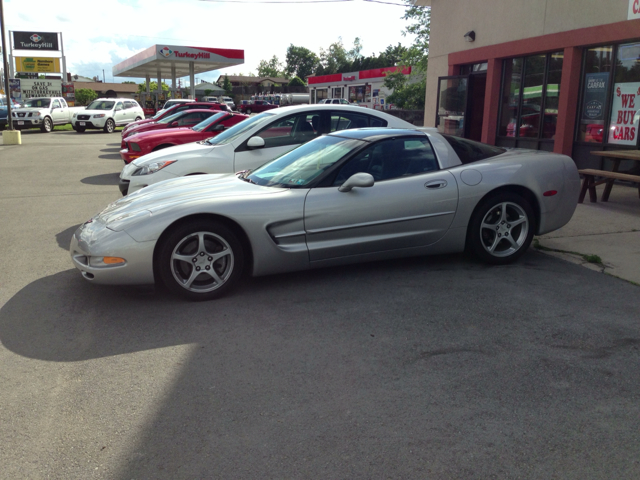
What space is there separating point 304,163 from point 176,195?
4.15 ft

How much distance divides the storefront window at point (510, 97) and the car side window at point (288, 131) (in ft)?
25.3

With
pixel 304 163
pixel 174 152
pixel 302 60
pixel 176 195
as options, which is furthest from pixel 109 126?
pixel 302 60

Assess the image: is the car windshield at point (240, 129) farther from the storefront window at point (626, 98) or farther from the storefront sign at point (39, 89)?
the storefront sign at point (39, 89)

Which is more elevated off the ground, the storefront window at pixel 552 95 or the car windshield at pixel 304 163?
the storefront window at pixel 552 95

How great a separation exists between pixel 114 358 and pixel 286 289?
174cm

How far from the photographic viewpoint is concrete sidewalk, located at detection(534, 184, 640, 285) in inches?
230

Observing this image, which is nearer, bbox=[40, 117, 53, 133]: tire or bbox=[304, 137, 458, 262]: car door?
bbox=[304, 137, 458, 262]: car door

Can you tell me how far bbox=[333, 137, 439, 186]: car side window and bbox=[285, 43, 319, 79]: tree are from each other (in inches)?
6201

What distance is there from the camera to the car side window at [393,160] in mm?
5363

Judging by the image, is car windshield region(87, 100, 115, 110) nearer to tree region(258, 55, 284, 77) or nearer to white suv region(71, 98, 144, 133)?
white suv region(71, 98, 144, 133)

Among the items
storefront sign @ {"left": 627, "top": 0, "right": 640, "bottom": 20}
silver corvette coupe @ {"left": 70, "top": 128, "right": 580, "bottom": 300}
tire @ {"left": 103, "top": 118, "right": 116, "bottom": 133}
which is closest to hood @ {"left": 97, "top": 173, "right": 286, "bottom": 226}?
silver corvette coupe @ {"left": 70, "top": 128, "right": 580, "bottom": 300}

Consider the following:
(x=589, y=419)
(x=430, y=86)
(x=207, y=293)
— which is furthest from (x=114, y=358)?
(x=430, y=86)

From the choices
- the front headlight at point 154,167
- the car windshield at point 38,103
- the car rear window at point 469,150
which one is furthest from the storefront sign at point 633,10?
the car windshield at point 38,103

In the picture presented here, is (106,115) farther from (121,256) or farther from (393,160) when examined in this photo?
(121,256)
